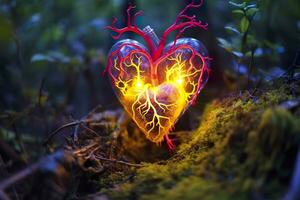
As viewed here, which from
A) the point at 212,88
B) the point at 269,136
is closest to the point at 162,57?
the point at 269,136

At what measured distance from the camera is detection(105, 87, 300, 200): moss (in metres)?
1.12

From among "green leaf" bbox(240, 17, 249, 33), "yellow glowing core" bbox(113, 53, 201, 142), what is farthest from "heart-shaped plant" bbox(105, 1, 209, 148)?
"green leaf" bbox(240, 17, 249, 33)

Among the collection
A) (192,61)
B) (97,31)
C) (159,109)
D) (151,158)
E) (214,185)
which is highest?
(97,31)

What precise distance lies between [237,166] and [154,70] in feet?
2.41

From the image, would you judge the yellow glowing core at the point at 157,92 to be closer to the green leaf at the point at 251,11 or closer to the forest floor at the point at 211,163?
the forest floor at the point at 211,163

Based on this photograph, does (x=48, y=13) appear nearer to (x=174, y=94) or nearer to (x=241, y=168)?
(x=174, y=94)

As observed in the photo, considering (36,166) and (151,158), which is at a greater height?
(36,166)

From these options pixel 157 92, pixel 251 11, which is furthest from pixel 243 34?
pixel 157 92

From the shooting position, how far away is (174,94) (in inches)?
65.6

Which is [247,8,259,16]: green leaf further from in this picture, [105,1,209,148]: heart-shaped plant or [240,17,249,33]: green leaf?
[105,1,209,148]: heart-shaped plant

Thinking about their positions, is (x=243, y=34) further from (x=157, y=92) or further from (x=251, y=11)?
(x=157, y=92)

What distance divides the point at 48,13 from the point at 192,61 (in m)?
3.16

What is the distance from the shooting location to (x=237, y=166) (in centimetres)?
124

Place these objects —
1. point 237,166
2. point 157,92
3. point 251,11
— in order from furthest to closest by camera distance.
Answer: point 251,11 < point 157,92 < point 237,166
